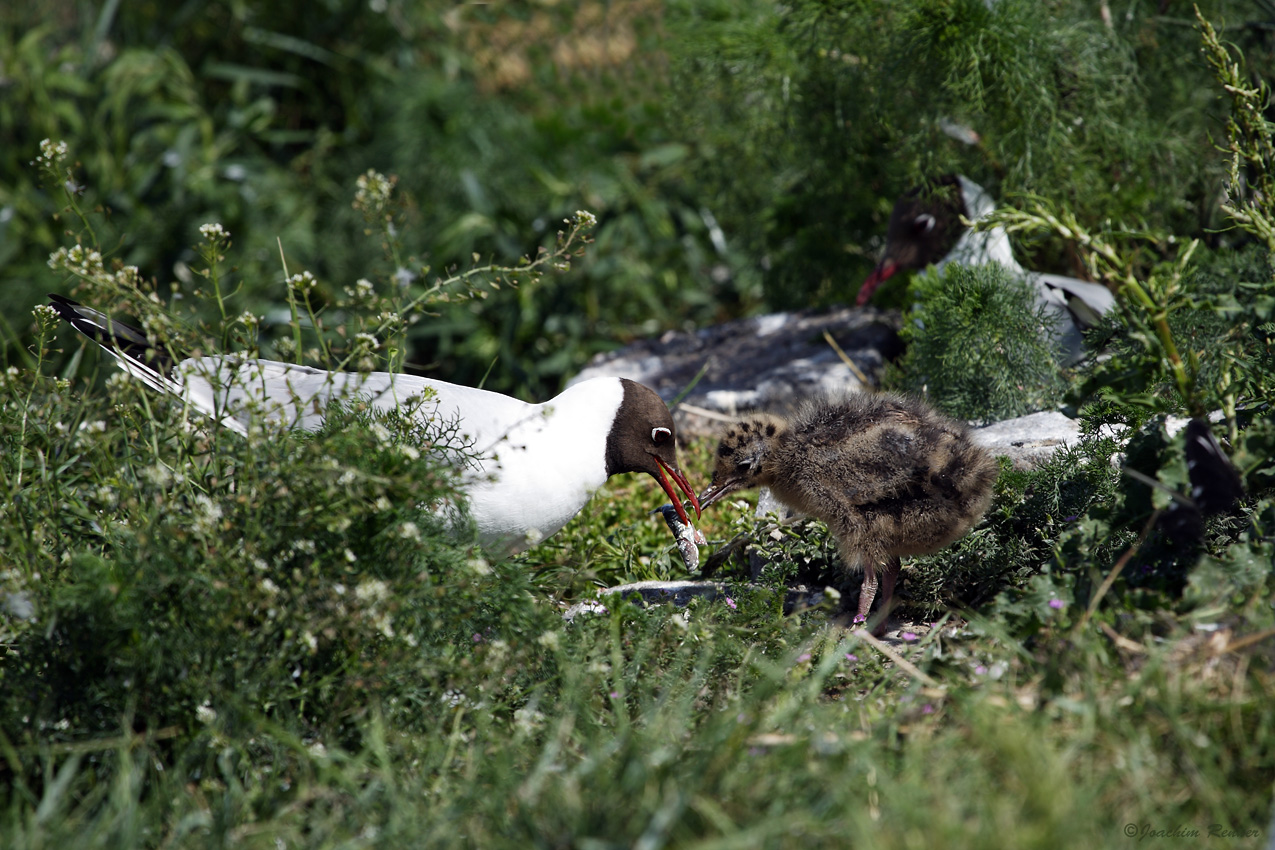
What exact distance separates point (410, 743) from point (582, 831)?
662 mm

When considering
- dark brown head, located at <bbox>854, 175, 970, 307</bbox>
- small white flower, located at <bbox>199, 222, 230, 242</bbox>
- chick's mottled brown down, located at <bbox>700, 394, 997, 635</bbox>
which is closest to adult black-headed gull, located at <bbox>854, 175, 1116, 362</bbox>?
dark brown head, located at <bbox>854, 175, 970, 307</bbox>

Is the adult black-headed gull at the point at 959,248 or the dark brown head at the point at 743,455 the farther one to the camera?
the adult black-headed gull at the point at 959,248

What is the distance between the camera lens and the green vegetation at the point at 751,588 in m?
2.04

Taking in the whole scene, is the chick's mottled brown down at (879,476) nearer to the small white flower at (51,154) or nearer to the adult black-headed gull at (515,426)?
the adult black-headed gull at (515,426)

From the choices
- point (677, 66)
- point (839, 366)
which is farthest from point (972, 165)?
point (677, 66)

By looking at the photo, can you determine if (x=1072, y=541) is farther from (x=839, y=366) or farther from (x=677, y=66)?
(x=677, y=66)

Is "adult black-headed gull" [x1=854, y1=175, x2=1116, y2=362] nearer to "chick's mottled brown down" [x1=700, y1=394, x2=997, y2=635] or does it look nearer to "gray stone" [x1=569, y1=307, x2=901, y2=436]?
"gray stone" [x1=569, y1=307, x2=901, y2=436]

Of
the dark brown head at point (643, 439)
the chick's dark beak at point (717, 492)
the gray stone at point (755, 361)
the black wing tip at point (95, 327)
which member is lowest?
the gray stone at point (755, 361)

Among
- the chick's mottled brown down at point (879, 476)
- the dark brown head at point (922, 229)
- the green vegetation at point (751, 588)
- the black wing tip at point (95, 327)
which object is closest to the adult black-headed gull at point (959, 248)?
the dark brown head at point (922, 229)

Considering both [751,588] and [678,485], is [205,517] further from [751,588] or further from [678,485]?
[678,485]

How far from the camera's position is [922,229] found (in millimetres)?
4766

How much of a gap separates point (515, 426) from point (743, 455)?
2.99 feet

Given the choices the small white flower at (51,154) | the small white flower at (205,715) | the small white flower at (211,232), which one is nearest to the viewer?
the small white flower at (205,715)

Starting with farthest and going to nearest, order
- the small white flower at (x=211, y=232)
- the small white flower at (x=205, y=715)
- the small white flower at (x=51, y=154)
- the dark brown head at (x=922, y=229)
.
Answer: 1. the dark brown head at (x=922, y=229)
2. the small white flower at (x=51, y=154)
3. the small white flower at (x=211, y=232)
4. the small white flower at (x=205, y=715)
